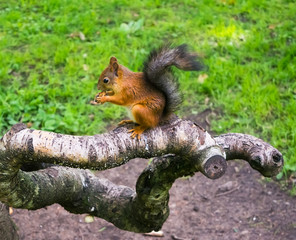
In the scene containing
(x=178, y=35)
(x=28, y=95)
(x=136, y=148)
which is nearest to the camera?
(x=136, y=148)

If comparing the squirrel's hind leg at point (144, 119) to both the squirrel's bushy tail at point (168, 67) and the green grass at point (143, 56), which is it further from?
the green grass at point (143, 56)

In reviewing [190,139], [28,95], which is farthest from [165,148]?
[28,95]

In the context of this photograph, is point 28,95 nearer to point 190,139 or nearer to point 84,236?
point 84,236

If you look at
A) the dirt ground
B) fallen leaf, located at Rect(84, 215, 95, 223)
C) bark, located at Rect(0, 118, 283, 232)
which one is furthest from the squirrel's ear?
fallen leaf, located at Rect(84, 215, 95, 223)

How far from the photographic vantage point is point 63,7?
17.5 feet

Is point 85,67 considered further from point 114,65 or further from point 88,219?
point 114,65

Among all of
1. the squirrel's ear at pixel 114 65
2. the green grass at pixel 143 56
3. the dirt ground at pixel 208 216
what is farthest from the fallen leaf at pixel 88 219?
the squirrel's ear at pixel 114 65

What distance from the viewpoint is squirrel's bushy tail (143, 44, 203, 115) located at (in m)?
2.01

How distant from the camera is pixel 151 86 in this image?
221 centimetres

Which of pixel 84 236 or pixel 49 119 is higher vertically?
pixel 49 119

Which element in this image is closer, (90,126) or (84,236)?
(84,236)

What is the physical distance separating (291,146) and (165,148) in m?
2.00

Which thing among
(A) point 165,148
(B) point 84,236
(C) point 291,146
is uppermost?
→ (A) point 165,148

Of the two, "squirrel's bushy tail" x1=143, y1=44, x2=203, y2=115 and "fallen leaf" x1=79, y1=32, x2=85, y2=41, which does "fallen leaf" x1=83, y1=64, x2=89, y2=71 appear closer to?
"fallen leaf" x1=79, y1=32, x2=85, y2=41
